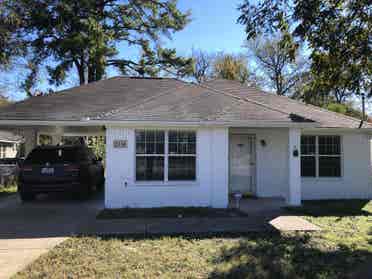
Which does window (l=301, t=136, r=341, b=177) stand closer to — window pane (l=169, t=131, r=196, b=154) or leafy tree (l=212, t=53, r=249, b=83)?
window pane (l=169, t=131, r=196, b=154)

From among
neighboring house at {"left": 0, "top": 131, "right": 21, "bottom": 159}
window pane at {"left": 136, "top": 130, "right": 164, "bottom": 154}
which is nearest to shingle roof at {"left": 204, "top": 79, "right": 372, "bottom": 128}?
window pane at {"left": 136, "top": 130, "right": 164, "bottom": 154}

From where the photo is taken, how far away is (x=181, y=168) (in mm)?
10305

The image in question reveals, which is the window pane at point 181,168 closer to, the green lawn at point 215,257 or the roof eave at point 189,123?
the roof eave at point 189,123

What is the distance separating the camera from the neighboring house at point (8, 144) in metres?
32.2

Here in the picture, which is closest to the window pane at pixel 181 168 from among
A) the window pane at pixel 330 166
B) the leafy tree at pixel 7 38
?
the window pane at pixel 330 166

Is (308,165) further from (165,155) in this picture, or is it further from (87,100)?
(87,100)

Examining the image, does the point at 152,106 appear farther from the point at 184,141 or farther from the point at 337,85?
the point at 337,85

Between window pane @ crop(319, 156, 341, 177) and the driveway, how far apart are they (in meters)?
8.32

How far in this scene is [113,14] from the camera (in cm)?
2741

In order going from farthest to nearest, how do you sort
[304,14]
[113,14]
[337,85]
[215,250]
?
1. [113,14]
2. [337,85]
3. [304,14]
4. [215,250]

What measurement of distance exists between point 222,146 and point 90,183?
5239mm

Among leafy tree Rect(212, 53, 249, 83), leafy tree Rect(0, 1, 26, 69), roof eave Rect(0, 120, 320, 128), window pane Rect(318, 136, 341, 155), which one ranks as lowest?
window pane Rect(318, 136, 341, 155)

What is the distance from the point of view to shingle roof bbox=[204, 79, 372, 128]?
40.5 ft

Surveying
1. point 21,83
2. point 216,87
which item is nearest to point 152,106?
point 216,87
